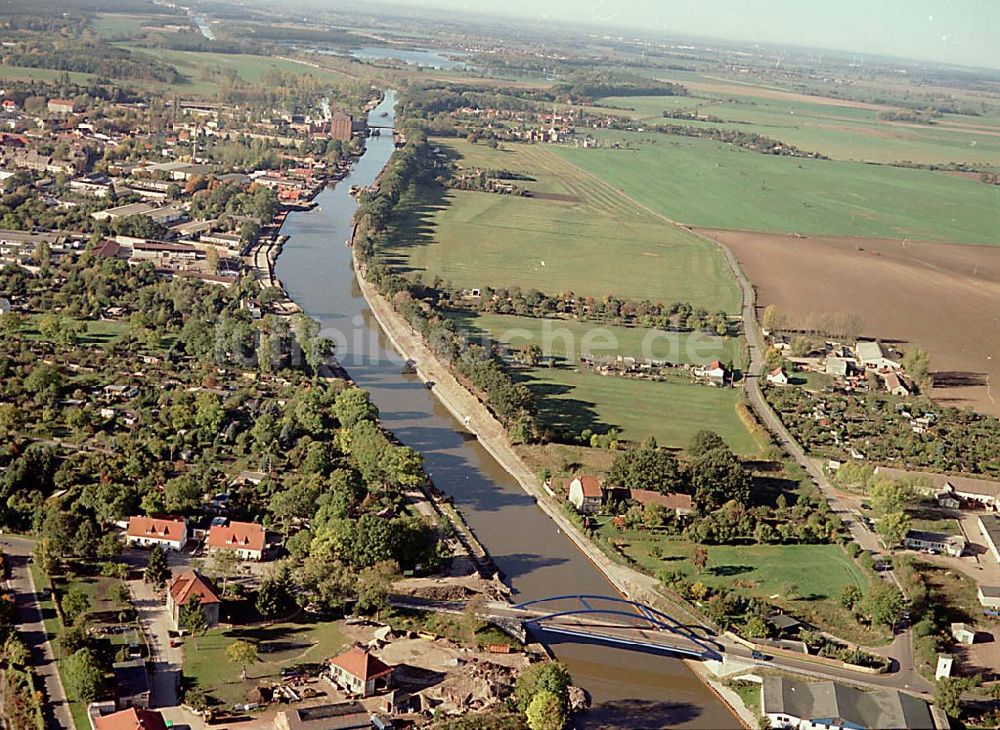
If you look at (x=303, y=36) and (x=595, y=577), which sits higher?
(x=303, y=36)

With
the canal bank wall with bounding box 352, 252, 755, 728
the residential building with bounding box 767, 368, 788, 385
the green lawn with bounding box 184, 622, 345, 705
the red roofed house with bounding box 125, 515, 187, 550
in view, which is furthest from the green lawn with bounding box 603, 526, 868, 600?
the residential building with bounding box 767, 368, 788, 385

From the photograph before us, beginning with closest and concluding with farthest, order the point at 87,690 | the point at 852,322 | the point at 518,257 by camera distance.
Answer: the point at 87,690 → the point at 852,322 → the point at 518,257

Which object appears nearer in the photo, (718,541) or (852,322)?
(718,541)

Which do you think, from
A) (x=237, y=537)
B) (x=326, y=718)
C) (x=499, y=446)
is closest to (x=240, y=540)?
(x=237, y=537)

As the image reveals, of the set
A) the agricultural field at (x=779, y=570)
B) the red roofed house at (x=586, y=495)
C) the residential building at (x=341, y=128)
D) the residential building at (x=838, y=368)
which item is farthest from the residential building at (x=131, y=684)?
the residential building at (x=341, y=128)

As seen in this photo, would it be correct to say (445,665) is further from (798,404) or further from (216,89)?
(216,89)

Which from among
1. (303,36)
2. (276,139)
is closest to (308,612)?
(276,139)

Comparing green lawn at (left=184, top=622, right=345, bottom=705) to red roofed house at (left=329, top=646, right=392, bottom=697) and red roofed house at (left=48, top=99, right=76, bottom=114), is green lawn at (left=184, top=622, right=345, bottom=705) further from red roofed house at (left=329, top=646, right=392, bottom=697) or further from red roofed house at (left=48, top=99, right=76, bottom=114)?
red roofed house at (left=48, top=99, right=76, bottom=114)
